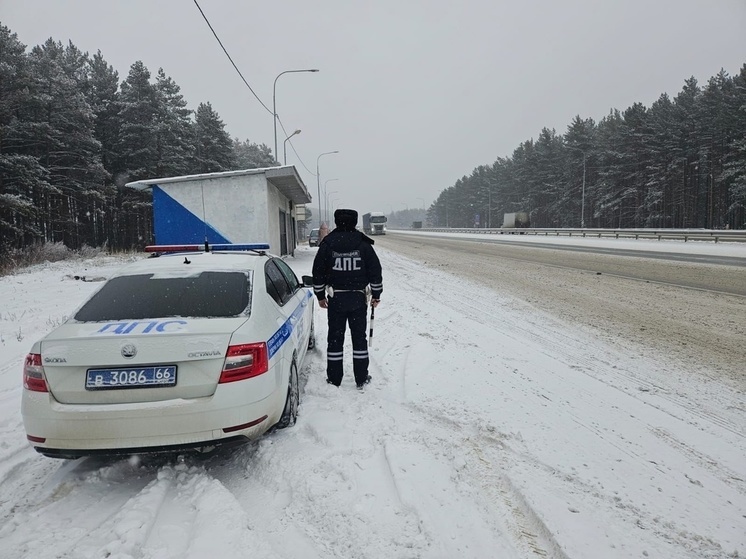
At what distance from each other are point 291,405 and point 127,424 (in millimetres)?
1345

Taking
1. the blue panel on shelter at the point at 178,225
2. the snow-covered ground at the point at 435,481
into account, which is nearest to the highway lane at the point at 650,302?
the snow-covered ground at the point at 435,481

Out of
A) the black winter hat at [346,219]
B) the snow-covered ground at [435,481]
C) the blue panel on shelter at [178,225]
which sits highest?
the blue panel on shelter at [178,225]

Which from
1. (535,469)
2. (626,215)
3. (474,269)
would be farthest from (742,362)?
(626,215)

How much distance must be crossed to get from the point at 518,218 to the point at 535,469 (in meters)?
55.7

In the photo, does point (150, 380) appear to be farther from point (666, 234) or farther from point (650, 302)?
point (666, 234)

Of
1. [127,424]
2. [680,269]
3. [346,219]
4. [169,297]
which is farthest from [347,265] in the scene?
[680,269]

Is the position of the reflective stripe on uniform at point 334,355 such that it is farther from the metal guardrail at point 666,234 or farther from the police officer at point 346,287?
the metal guardrail at point 666,234

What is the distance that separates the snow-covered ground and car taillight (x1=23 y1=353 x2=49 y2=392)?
0.78 m

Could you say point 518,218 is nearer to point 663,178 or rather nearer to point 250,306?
point 663,178

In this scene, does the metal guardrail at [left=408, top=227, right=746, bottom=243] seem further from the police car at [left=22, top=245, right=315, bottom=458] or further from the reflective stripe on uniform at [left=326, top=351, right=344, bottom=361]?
the police car at [left=22, top=245, right=315, bottom=458]

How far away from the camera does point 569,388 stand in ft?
14.9

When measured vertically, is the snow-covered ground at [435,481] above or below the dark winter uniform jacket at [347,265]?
below

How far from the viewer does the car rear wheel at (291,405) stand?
11.8ft

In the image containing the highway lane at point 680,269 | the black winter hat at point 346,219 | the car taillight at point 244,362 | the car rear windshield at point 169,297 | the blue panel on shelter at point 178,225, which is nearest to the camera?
the car taillight at point 244,362
